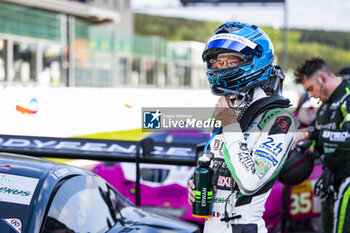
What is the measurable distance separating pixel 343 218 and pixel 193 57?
23548 mm

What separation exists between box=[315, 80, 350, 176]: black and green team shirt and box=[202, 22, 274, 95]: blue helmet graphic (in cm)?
150

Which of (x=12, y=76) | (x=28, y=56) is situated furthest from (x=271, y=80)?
(x=28, y=56)

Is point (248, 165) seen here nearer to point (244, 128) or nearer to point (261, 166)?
point (261, 166)

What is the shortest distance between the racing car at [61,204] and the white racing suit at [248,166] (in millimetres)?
836

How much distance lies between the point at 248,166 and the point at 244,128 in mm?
251

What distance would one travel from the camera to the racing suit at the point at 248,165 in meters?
2.20

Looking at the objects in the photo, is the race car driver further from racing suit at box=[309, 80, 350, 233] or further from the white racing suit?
racing suit at box=[309, 80, 350, 233]

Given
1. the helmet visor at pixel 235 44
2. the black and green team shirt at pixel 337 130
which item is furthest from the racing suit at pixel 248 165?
the black and green team shirt at pixel 337 130

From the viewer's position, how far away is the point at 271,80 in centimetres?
255

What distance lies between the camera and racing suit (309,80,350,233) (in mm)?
3701

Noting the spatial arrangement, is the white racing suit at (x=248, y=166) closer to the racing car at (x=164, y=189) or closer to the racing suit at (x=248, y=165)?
the racing suit at (x=248, y=165)

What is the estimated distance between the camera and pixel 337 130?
3723mm

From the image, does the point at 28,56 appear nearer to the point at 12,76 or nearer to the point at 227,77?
the point at 12,76

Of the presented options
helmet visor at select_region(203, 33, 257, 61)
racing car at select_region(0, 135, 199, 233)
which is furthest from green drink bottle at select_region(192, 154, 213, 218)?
racing car at select_region(0, 135, 199, 233)
